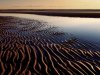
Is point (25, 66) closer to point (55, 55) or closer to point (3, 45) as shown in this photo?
point (55, 55)

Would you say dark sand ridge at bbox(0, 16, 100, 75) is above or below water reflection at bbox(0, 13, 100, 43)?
above

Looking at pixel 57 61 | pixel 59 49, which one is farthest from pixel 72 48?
pixel 57 61

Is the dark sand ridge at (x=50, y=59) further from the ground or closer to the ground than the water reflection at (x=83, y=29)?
further from the ground

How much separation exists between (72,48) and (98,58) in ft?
6.00

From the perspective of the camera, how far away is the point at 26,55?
902cm

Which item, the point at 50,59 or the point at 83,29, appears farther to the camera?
the point at 83,29

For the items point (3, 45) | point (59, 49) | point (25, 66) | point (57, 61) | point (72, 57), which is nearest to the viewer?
point (25, 66)

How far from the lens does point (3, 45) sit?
36.2 feet

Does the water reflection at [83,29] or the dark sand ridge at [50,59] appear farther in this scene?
the water reflection at [83,29]

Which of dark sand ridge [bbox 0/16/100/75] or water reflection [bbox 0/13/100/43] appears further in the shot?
water reflection [bbox 0/13/100/43]

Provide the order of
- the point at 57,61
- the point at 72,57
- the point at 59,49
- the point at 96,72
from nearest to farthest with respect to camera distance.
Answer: the point at 96,72 → the point at 57,61 → the point at 72,57 → the point at 59,49

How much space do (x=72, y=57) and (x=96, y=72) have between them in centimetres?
176

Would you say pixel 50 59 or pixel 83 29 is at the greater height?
pixel 50 59

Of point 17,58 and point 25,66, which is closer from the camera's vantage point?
point 25,66
